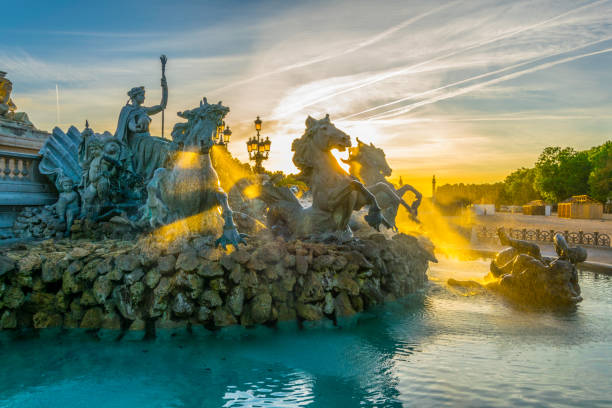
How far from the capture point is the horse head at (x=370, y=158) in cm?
864

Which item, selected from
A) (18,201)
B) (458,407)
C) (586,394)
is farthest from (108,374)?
(18,201)

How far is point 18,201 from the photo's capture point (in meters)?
8.59

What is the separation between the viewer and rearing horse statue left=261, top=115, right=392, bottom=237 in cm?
586

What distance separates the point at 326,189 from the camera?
5.96m

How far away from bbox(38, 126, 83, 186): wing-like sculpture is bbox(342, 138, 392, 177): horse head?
19.6ft

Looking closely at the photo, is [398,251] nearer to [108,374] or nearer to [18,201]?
[108,374]

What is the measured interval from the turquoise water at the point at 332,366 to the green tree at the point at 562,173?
53107 mm

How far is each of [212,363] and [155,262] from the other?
4.03ft

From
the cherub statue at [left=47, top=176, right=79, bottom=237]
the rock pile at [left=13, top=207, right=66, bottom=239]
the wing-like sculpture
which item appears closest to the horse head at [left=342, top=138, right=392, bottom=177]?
the cherub statue at [left=47, top=176, right=79, bottom=237]

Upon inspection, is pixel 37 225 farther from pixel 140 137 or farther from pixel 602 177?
pixel 602 177

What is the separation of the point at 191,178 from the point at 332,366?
2502 mm

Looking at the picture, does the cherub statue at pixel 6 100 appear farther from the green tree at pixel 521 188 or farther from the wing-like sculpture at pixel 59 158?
the green tree at pixel 521 188

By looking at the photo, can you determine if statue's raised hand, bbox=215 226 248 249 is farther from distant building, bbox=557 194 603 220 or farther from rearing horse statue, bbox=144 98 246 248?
distant building, bbox=557 194 603 220

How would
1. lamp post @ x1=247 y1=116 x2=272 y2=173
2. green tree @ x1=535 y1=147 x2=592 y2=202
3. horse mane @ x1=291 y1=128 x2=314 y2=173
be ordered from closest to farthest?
horse mane @ x1=291 y1=128 x2=314 y2=173 → lamp post @ x1=247 y1=116 x2=272 y2=173 → green tree @ x1=535 y1=147 x2=592 y2=202
